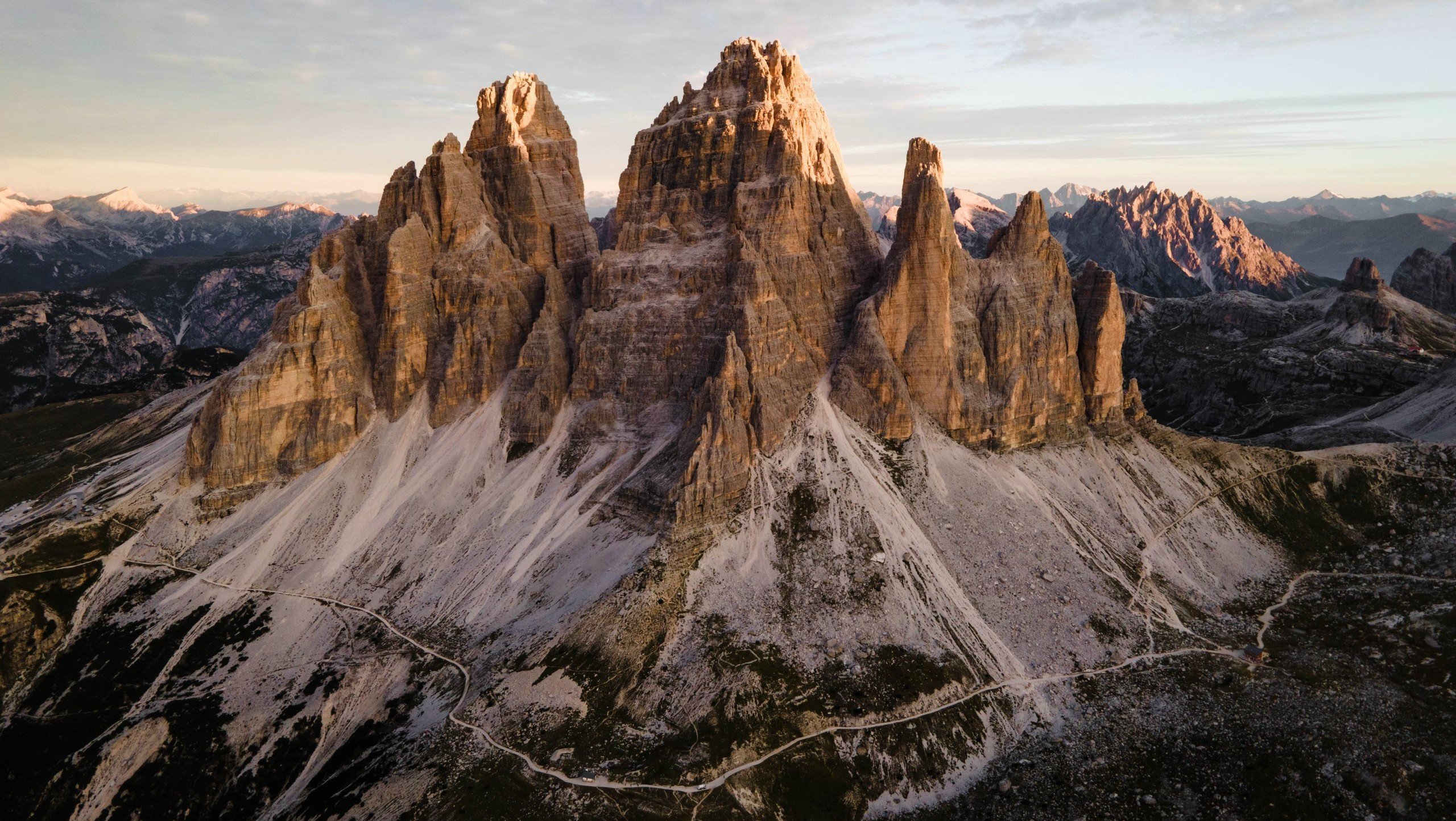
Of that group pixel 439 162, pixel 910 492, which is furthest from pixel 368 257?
pixel 910 492

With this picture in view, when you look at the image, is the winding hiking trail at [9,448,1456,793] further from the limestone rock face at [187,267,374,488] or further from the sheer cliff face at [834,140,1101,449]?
the sheer cliff face at [834,140,1101,449]

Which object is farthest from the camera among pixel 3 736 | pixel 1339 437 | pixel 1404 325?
pixel 1404 325

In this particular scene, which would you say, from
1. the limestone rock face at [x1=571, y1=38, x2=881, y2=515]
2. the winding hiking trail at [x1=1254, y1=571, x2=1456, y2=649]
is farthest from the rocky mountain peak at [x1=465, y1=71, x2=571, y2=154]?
the winding hiking trail at [x1=1254, y1=571, x2=1456, y2=649]

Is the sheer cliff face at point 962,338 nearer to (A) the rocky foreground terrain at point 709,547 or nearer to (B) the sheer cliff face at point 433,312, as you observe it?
(A) the rocky foreground terrain at point 709,547

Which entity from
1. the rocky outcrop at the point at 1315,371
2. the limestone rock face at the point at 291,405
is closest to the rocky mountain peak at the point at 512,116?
the limestone rock face at the point at 291,405

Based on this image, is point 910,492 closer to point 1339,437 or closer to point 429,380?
point 429,380

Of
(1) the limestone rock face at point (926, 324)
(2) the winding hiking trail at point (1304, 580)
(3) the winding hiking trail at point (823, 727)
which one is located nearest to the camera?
(3) the winding hiking trail at point (823, 727)
